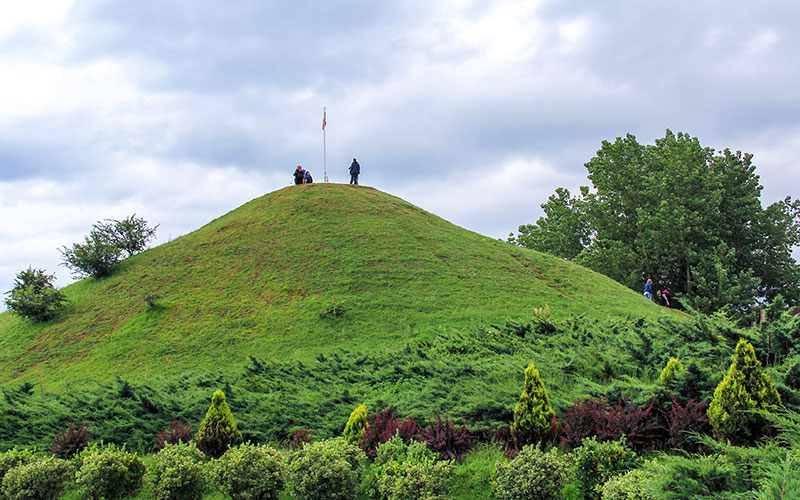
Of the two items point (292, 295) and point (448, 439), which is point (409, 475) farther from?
point (292, 295)

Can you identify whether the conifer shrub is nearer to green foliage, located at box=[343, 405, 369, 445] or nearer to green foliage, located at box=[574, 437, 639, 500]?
green foliage, located at box=[343, 405, 369, 445]

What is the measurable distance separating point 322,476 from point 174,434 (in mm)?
3626

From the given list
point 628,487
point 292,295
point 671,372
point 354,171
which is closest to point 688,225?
point 354,171

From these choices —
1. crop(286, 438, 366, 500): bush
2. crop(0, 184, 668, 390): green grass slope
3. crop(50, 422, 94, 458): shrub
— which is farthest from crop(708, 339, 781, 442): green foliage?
crop(0, 184, 668, 390): green grass slope

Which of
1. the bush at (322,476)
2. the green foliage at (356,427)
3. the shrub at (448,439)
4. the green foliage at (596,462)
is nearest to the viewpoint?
the green foliage at (596,462)

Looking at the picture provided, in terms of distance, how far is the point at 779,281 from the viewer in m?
→ 31.8

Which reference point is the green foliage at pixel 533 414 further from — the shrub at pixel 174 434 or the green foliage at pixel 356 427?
the shrub at pixel 174 434

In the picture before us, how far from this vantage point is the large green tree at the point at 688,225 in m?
30.5

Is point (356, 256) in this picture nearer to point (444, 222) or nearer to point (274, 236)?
point (274, 236)

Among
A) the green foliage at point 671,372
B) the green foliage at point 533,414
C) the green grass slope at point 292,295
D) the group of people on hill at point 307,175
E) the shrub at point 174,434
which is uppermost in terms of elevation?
the group of people on hill at point 307,175

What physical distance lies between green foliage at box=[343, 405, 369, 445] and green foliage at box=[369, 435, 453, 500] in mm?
1042

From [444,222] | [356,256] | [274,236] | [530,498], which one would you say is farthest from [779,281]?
[530,498]

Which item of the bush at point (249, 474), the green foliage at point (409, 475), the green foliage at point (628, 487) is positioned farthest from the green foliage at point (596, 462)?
the bush at point (249, 474)

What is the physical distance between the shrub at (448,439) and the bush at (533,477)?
52.2 inches
